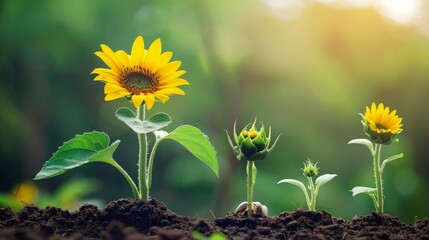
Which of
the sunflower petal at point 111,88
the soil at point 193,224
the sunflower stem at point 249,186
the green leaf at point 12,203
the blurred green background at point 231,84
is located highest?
the blurred green background at point 231,84

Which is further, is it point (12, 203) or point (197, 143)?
point (12, 203)

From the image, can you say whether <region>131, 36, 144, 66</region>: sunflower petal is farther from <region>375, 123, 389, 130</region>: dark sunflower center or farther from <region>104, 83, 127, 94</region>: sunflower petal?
<region>375, 123, 389, 130</region>: dark sunflower center

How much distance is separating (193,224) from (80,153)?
25cm

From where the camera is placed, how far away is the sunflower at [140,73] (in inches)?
47.3

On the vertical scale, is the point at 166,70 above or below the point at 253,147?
above

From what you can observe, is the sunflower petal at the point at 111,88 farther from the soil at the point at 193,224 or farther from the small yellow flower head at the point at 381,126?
the small yellow flower head at the point at 381,126

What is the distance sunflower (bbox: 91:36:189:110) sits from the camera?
1200 millimetres

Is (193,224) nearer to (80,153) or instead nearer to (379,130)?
(80,153)

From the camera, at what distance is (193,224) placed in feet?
3.65

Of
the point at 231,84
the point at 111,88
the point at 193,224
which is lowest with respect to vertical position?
the point at 193,224

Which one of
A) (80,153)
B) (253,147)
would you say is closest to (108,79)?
(80,153)

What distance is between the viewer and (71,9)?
6.49 meters

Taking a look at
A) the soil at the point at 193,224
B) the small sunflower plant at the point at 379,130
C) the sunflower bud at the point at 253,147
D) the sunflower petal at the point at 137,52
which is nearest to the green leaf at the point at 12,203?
the soil at the point at 193,224

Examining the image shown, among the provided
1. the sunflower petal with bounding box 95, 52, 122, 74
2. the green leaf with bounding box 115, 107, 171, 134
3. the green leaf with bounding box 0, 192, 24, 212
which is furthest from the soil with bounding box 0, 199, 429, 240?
the green leaf with bounding box 0, 192, 24, 212
